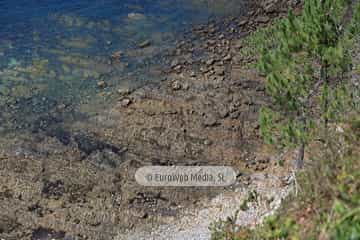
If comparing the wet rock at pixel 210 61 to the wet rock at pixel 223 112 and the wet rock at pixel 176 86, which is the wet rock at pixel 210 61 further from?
the wet rock at pixel 223 112

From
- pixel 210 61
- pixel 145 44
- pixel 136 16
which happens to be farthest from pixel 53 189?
pixel 136 16

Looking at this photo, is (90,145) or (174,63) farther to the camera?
(174,63)

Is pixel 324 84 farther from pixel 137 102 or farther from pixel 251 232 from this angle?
pixel 137 102

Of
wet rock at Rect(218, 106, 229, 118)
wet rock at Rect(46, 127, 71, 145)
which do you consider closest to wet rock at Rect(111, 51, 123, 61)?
wet rock at Rect(46, 127, 71, 145)

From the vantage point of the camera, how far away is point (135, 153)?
82.4 feet

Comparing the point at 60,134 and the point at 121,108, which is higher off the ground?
the point at 121,108

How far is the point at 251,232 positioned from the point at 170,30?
2162 centimetres

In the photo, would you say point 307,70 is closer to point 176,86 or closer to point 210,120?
point 210,120

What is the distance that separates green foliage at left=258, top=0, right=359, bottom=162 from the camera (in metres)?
16.8

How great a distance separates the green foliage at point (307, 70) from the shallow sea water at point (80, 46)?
41.3 ft

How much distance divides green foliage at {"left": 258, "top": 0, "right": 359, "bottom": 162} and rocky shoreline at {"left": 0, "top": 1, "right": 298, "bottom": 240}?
18.6 feet

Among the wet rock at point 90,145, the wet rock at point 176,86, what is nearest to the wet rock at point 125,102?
the wet rock at point 176,86

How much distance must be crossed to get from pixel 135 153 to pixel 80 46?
10735 mm

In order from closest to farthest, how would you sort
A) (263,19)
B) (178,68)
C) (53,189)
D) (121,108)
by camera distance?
(53,189) < (121,108) < (178,68) < (263,19)
